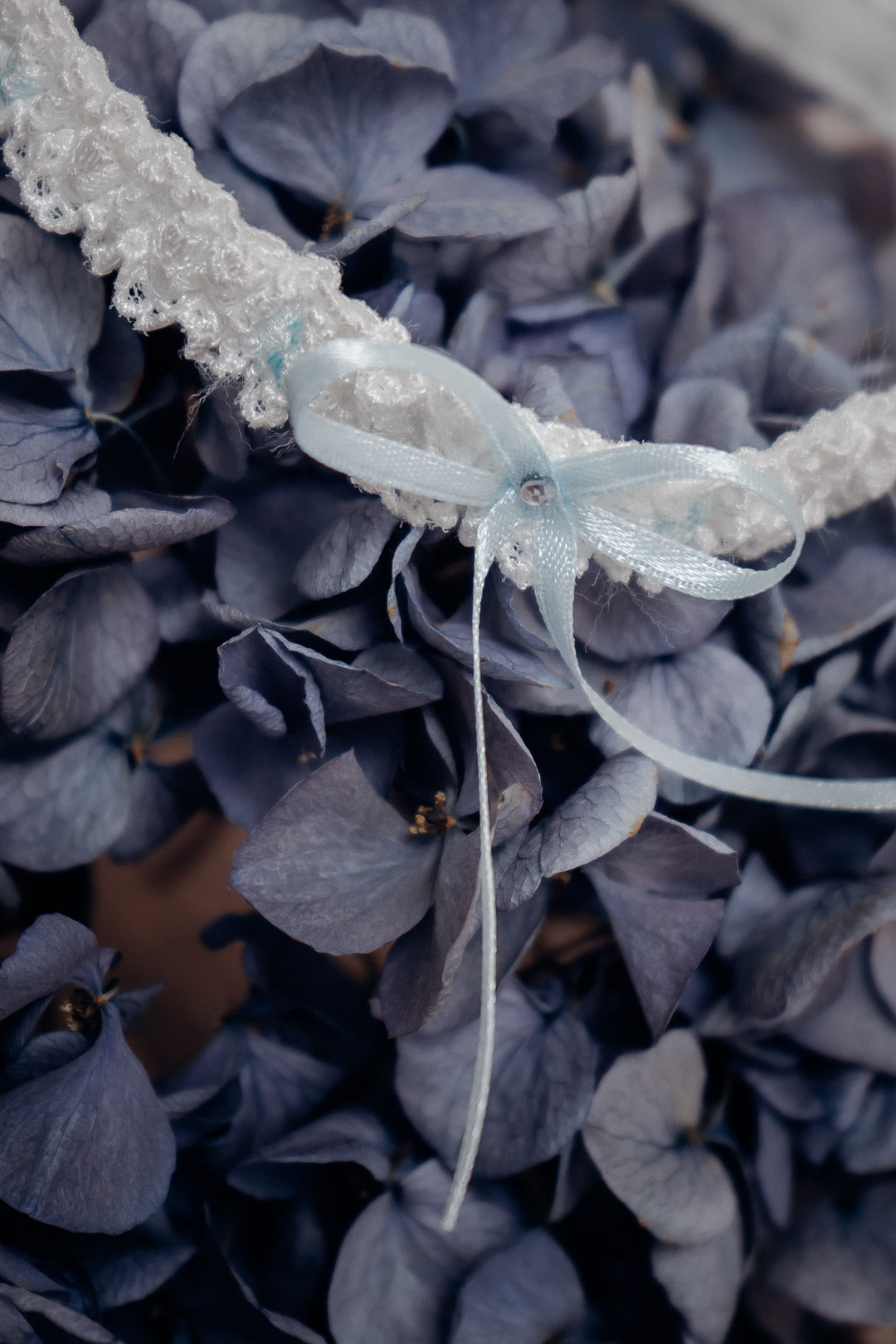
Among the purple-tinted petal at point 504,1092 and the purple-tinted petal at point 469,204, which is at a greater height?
the purple-tinted petal at point 469,204

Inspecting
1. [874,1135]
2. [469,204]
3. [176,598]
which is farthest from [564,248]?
[874,1135]

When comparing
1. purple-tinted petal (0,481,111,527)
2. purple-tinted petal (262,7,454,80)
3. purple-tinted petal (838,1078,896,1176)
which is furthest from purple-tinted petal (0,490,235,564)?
purple-tinted petal (838,1078,896,1176)

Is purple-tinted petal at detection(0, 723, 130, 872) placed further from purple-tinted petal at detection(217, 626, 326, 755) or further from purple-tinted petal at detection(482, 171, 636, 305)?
purple-tinted petal at detection(482, 171, 636, 305)

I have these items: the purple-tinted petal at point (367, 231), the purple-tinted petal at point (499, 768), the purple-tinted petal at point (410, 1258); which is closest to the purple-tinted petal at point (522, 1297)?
the purple-tinted petal at point (410, 1258)

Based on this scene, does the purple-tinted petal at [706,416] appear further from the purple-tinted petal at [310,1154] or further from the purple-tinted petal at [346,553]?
the purple-tinted petal at [310,1154]

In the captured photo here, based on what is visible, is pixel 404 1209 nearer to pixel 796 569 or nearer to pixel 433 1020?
pixel 433 1020

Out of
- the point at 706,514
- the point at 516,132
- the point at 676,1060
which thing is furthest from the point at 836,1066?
the point at 516,132

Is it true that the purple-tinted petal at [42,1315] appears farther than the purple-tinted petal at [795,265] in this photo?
No
